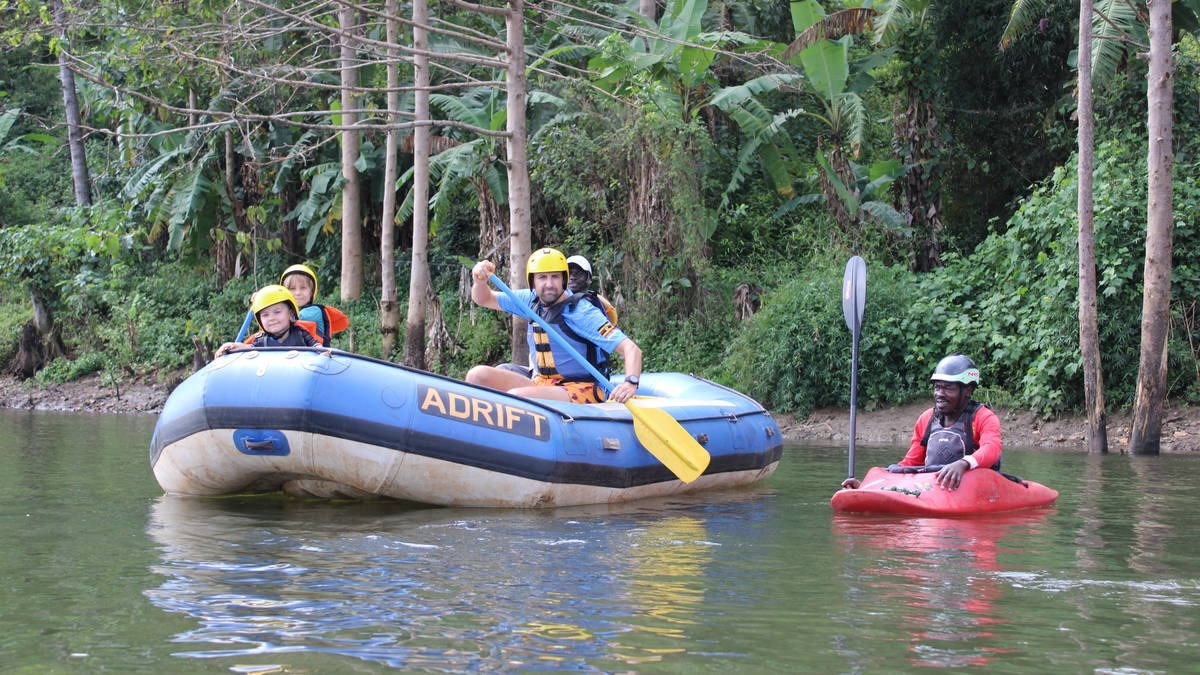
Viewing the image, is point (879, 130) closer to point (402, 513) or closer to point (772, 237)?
point (772, 237)

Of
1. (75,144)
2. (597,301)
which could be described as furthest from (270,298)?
(75,144)

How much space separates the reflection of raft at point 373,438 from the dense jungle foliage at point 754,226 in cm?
691

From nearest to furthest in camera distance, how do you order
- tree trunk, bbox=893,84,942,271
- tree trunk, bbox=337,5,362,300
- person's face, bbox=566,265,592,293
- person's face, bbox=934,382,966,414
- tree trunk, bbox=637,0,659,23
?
person's face, bbox=934,382,966,414 → person's face, bbox=566,265,592,293 → tree trunk, bbox=893,84,942,271 → tree trunk, bbox=637,0,659,23 → tree trunk, bbox=337,5,362,300

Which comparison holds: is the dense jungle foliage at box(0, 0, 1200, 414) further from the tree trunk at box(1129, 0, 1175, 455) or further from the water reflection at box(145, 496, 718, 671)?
the water reflection at box(145, 496, 718, 671)

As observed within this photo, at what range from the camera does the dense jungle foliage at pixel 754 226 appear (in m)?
13.6

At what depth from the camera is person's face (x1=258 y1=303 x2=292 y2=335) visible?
26.1 ft

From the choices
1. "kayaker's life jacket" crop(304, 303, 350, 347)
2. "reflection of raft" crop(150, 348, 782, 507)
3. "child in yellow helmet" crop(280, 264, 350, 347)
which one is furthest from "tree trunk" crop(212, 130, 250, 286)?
"reflection of raft" crop(150, 348, 782, 507)

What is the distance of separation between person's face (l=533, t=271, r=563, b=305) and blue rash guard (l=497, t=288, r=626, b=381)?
68 mm

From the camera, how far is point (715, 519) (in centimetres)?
745

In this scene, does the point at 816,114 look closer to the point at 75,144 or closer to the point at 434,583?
the point at 434,583

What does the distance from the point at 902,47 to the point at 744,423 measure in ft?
32.9

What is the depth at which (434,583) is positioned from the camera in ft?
16.9

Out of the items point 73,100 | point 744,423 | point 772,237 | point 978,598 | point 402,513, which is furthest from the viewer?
point 73,100

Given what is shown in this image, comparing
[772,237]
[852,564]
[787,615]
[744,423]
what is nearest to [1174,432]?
[744,423]
